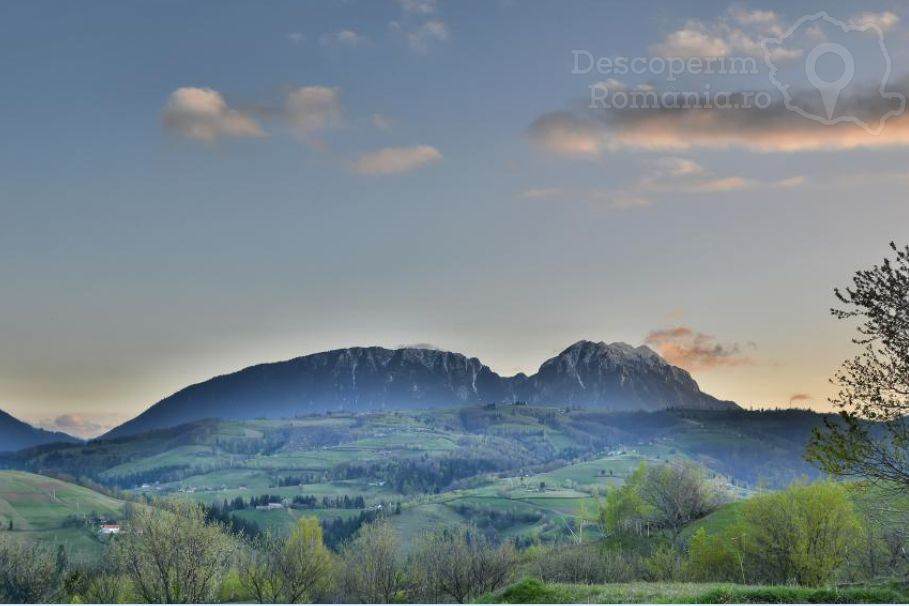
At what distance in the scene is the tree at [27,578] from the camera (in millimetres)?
124500

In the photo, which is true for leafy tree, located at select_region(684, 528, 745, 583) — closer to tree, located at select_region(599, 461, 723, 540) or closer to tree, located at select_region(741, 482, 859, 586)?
tree, located at select_region(741, 482, 859, 586)

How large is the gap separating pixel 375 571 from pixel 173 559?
36496 mm

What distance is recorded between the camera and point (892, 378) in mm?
32875

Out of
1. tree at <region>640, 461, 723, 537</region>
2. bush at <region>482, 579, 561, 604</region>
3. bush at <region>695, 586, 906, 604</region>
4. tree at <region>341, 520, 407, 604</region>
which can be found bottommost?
tree at <region>341, 520, 407, 604</region>

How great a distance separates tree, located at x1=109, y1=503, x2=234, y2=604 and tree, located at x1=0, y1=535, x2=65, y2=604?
26.7 metres

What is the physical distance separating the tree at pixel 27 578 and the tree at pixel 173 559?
2673 centimetres

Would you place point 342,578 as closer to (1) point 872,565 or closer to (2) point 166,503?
(2) point 166,503

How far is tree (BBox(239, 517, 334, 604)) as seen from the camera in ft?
421

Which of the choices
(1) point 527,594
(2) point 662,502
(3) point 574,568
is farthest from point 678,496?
(1) point 527,594

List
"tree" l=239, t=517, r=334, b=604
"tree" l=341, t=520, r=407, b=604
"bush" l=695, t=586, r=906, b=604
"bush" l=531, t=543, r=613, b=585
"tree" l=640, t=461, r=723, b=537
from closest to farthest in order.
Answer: "bush" l=695, t=586, r=906, b=604, "bush" l=531, t=543, r=613, b=585, "tree" l=239, t=517, r=334, b=604, "tree" l=341, t=520, r=407, b=604, "tree" l=640, t=461, r=723, b=537

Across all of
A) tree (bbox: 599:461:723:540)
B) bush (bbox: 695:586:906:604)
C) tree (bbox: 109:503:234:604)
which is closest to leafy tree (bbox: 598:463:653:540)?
tree (bbox: 599:461:723:540)

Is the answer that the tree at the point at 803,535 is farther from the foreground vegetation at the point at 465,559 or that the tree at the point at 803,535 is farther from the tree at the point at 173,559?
the tree at the point at 173,559

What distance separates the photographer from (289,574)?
129m

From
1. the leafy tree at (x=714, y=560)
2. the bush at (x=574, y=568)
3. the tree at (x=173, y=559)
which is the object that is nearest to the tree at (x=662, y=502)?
the bush at (x=574, y=568)
